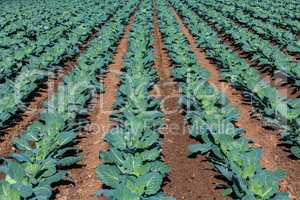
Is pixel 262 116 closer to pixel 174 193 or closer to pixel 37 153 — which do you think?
pixel 174 193

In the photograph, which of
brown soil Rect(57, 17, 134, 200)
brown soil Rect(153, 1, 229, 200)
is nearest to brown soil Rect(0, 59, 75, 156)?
brown soil Rect(57, 17, 134, 200)

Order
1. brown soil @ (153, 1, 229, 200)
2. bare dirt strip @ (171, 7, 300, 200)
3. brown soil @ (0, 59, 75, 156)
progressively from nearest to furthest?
1. brown soil @ (153, 1, 229, 200)
2. bare dirt strip @ (171, 7, 300, 200)
3. brown soil @ (0, 59, 75, 156)

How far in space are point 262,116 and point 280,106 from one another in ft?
2.06

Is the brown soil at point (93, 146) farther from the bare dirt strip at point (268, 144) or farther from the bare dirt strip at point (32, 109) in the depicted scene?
the bare dirt strip at point (268, 144)

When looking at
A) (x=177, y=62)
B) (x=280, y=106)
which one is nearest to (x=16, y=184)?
(x=280, y=106)

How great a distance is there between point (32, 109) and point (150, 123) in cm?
286

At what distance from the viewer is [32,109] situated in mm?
9492

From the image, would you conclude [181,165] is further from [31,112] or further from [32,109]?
[32,109]

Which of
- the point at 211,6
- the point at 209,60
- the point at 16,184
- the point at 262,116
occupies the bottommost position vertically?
the point at 211,6

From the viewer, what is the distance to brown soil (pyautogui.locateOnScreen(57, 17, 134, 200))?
605 centimetres

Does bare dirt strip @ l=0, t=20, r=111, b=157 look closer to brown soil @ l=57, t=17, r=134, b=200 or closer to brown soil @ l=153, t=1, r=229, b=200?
brown soil @ l=57, t=17, r=134, b=200

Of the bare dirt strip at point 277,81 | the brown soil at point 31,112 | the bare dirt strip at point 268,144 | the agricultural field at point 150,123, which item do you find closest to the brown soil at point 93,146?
the agricultural field at point 150,123

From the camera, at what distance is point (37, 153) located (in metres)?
6.37

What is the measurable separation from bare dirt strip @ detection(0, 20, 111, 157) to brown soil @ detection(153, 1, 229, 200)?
2538 millimetres
